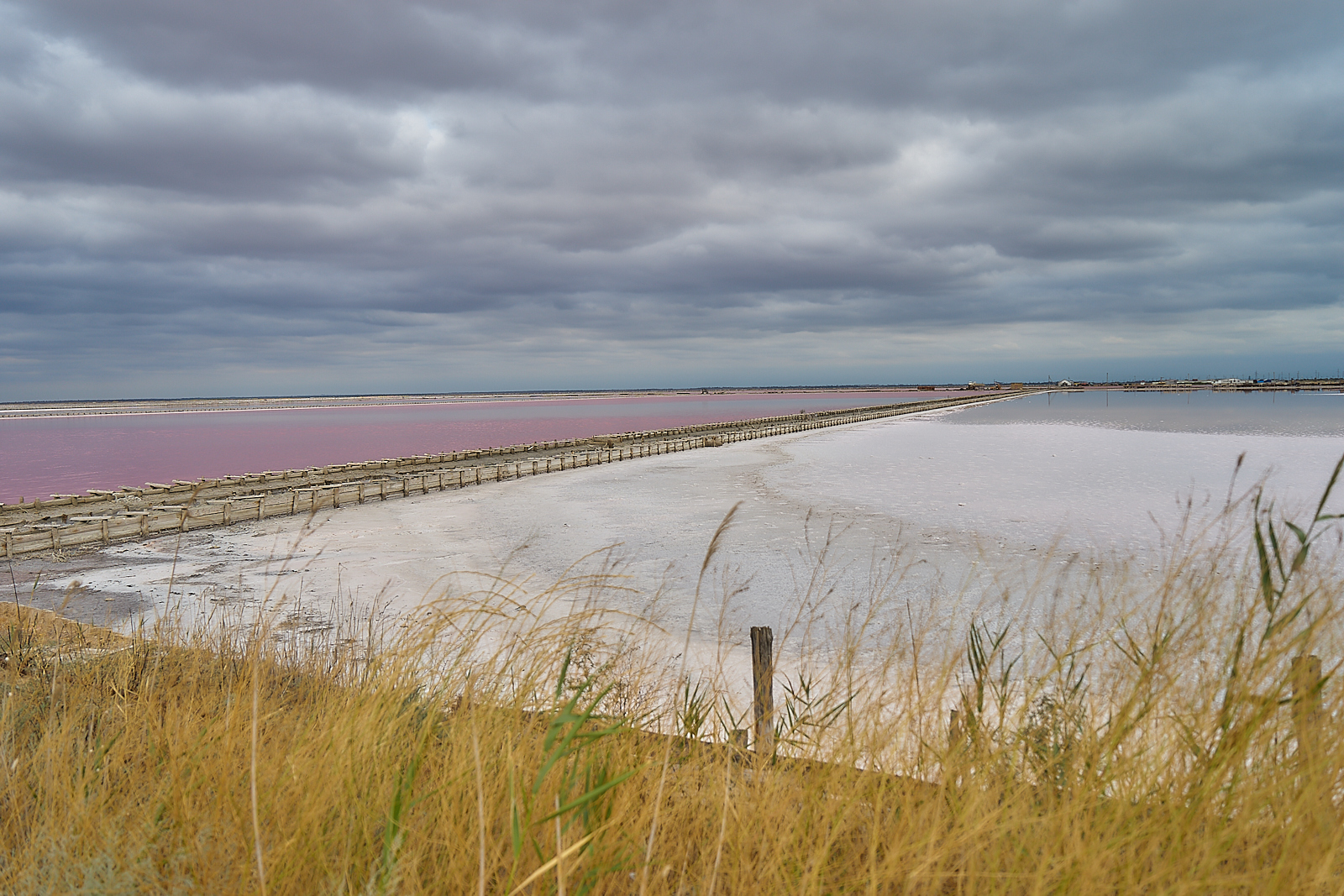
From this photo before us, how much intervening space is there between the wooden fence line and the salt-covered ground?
1033 millimetres

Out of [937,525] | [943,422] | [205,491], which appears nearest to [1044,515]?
[937,525]

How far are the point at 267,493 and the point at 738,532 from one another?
19820 mm

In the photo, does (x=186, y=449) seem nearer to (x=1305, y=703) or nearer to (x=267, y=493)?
(x=267, y=493)

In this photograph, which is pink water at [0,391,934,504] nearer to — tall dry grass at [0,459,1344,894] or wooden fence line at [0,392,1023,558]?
wooden fence line at [0,392,1023,558]

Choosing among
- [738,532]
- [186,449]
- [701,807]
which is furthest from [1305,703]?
[186,449]

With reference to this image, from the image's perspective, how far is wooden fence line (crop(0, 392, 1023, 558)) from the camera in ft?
57.4

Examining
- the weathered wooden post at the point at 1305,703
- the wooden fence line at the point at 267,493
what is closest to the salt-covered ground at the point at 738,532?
the wooden fence line at the point at 267,493

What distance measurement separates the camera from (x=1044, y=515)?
18594 millimetres

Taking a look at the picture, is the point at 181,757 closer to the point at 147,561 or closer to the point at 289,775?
the point at 289,775

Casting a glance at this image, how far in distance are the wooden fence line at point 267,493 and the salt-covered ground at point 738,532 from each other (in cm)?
103

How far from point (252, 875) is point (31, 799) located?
54.0 inches

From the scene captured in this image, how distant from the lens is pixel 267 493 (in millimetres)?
26969

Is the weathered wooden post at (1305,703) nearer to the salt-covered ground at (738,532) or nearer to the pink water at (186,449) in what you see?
the salt-covered ground at (738,532)

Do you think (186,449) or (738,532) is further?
(186,449)
